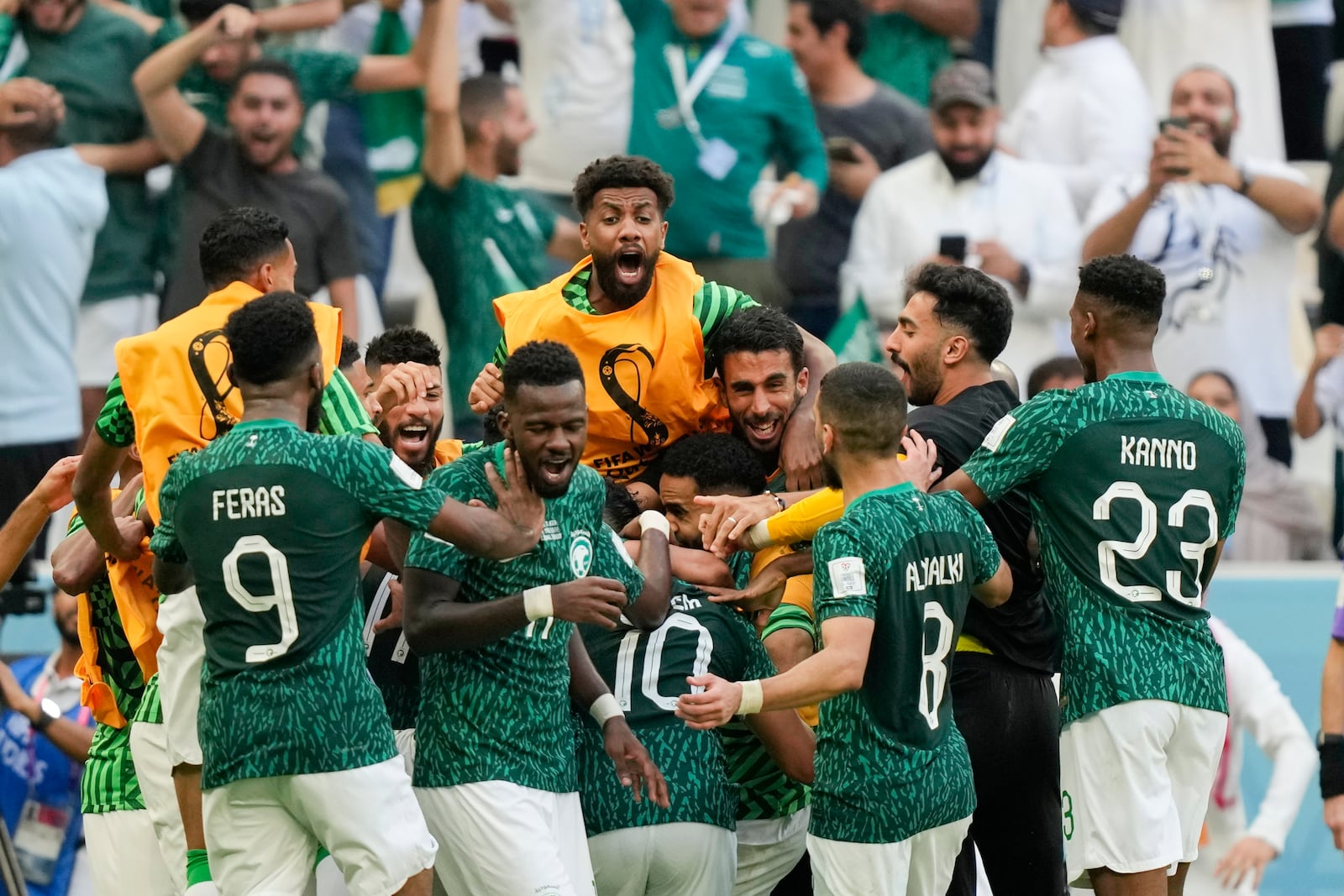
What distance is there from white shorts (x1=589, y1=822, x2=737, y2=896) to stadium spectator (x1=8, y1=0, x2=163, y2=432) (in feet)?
17.6

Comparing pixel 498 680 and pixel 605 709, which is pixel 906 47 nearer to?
pixel 605 709

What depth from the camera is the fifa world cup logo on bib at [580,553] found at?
5.07m

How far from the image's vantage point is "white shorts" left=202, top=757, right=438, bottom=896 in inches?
184

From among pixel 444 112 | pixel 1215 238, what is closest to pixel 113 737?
pixel 444 112

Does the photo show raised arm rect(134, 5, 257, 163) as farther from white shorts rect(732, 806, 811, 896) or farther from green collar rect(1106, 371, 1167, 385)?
green collar rect(1106, 371, 1167, 385)

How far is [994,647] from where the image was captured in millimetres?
5520

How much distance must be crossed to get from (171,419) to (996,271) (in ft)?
18.4

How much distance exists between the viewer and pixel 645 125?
9.84m

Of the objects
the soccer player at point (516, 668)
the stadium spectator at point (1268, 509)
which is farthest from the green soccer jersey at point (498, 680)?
the stadium spectator at point (1268, 509)

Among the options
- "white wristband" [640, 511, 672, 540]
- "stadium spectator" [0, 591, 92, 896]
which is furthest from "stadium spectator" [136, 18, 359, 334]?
"white wristband" [640, 511, 672, 540]

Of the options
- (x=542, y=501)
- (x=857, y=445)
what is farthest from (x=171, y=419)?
(x=857, y=445)

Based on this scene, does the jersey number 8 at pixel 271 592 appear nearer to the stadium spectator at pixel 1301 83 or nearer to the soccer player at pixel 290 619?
the soccer player at pixel 290 619

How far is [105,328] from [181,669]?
5005mm

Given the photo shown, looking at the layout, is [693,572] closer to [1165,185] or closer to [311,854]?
[311,854]
